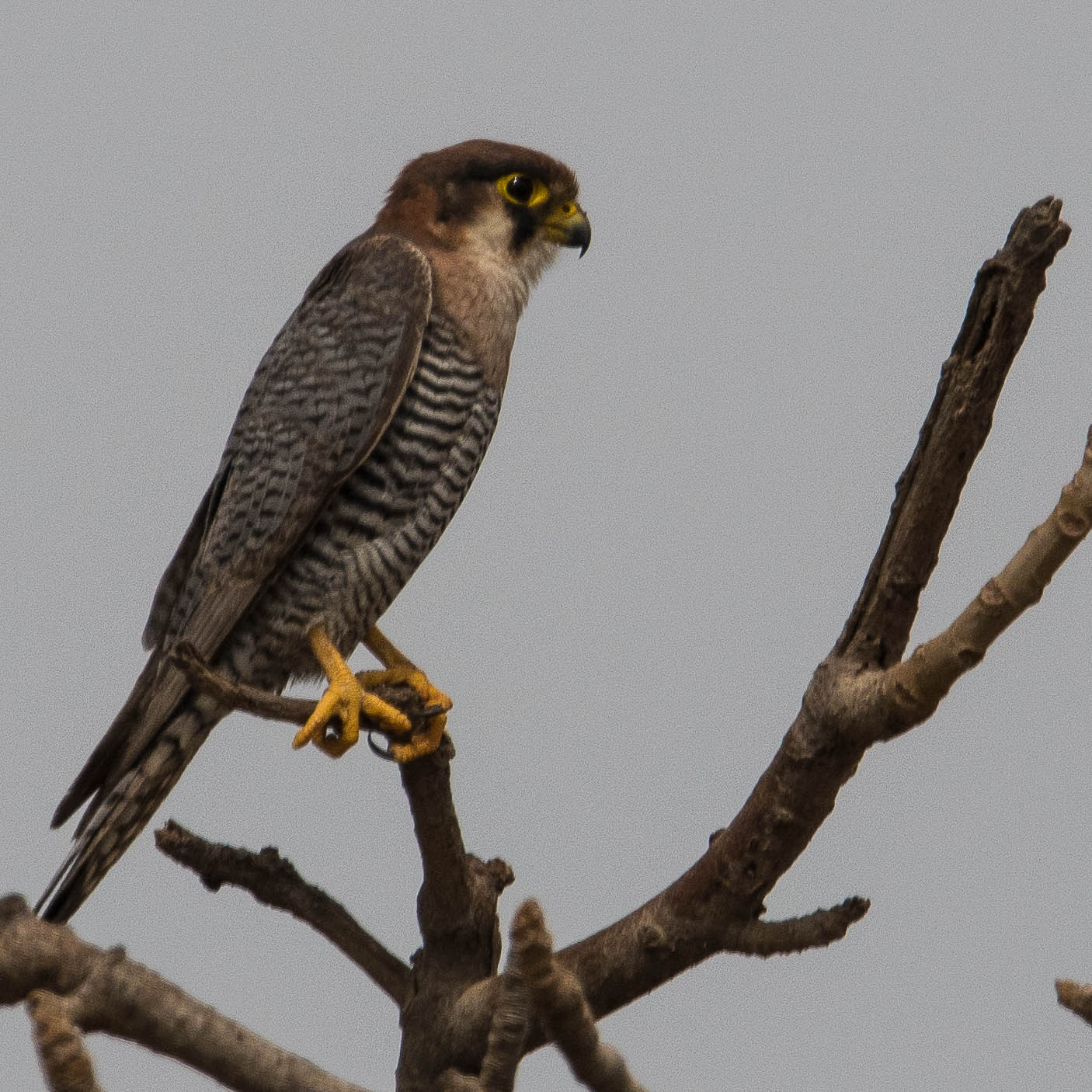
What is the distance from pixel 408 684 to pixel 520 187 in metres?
1.67

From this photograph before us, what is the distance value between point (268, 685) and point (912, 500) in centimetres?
203

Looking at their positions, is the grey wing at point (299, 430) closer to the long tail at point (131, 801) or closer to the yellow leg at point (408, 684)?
the long tail at point (131, 801)

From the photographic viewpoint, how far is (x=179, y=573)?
176 inches

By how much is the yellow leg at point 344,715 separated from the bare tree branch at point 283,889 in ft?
1.01

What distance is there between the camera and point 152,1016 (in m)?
2.92

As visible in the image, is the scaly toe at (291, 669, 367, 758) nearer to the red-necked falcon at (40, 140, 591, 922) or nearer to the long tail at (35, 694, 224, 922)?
the red-necked falcon at (40, 140, 591, 922)

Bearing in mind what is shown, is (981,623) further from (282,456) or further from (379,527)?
(282,456)

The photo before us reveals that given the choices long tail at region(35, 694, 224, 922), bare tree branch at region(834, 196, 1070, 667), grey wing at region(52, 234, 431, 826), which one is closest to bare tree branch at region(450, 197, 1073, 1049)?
bare tree branch at region(834, 196, 1070, 667)

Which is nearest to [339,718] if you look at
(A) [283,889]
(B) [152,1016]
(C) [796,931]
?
(A) [283,889]

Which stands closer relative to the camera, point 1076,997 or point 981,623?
point 1076,997

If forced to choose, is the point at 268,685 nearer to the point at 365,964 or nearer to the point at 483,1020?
the point at 365,964

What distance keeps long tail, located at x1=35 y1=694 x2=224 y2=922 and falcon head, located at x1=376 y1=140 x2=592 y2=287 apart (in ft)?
5.30

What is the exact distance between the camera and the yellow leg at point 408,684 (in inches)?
144

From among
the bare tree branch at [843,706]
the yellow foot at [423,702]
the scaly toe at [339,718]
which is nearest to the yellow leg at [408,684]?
the yellow foot at [423,702]
